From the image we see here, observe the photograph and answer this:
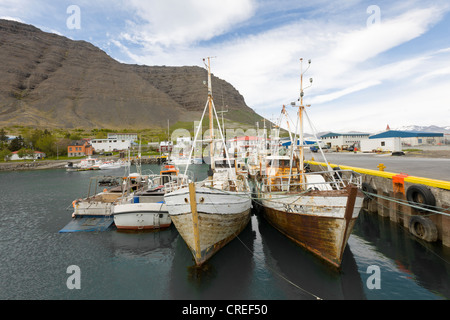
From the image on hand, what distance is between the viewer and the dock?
11.3 metres

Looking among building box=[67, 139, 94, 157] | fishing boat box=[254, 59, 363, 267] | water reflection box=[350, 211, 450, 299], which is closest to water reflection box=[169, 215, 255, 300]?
fishing boat box=[254, 59, 363, 267]

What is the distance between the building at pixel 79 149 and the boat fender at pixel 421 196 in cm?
10878

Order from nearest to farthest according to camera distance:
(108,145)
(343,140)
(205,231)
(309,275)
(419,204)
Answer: (309,275)
(205,231)
(419,204)
(343,140)
(108,145)

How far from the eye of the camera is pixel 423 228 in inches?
481

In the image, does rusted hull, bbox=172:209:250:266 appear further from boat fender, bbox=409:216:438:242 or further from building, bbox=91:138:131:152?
building, bbox=91:138:131:152

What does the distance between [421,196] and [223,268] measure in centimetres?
1191

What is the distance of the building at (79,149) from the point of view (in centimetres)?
9300

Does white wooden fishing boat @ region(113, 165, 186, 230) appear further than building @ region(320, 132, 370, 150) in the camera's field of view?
No

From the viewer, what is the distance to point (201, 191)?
10156 mm

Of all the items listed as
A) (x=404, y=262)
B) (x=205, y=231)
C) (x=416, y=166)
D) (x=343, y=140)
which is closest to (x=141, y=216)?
(x=205, y=231)

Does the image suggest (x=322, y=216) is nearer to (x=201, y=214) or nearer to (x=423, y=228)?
(x=201, y=214)

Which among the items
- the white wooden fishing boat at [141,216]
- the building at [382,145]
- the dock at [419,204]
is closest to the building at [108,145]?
the building at [382,145]
